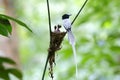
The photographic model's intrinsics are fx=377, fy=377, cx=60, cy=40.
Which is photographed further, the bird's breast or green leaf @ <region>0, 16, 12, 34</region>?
green leaf @ <region>0, 16, 12, 34</region>

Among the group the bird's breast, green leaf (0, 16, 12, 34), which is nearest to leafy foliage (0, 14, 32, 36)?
green leaf (0, 16, 12, 34)

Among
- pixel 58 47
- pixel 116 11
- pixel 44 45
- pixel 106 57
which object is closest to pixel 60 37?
pixel 58 47

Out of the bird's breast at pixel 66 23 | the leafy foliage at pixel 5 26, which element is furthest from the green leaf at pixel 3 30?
the bird's breast at pixel 66 23

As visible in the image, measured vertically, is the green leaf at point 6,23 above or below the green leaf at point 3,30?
above

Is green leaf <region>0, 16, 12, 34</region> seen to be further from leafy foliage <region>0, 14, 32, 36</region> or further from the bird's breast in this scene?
the bird's breast

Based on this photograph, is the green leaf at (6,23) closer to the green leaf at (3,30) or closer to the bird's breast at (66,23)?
the green leaf at (3,30)

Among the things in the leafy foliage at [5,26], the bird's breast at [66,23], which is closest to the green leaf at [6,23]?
the leafy foliage at [5,26]

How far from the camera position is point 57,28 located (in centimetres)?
64

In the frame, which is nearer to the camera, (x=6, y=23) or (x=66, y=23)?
(x=66, y=23)

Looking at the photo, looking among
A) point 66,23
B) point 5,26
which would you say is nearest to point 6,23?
point 5,26

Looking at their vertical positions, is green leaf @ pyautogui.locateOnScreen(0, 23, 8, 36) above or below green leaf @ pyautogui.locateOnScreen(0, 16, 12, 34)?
below

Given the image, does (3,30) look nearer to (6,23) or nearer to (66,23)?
(6,23)

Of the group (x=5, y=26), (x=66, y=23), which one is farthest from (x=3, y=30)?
(x=66, y=23)

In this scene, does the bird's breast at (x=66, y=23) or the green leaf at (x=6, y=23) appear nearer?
the bird's breast at (x=66, y=23)
